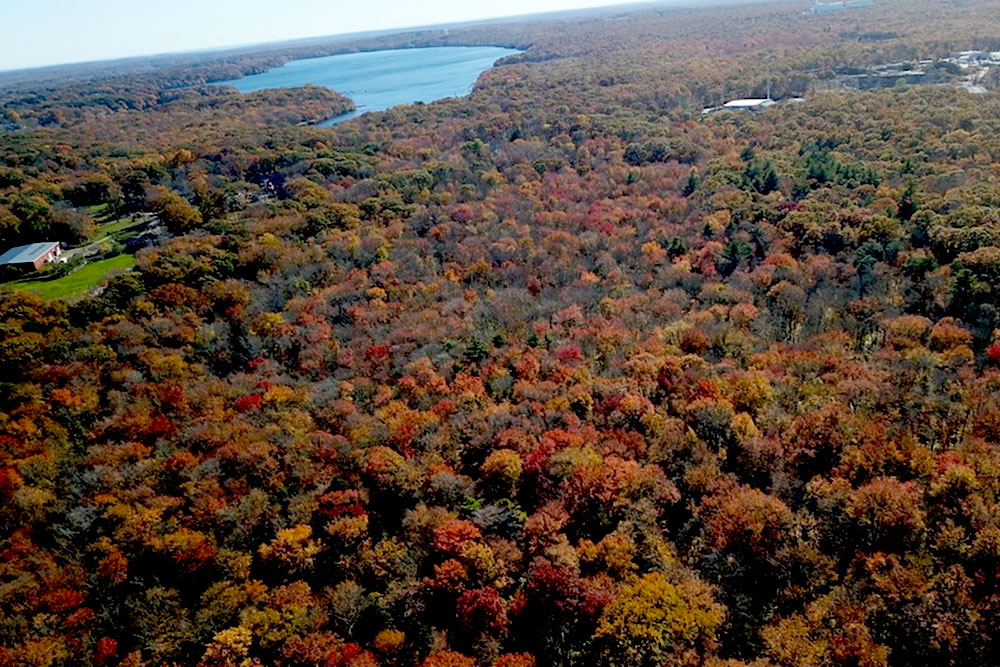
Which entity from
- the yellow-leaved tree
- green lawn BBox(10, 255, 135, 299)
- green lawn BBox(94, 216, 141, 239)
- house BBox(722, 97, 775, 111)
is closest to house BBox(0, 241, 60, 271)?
green lawn BBox(10, 255, 135, 299)

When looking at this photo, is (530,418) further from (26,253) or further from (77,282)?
(26,253)

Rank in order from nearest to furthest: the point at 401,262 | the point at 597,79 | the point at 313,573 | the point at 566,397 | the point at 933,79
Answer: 1. the point at 313,573
2. the point at 566,397
3. the point at 401,262
4. the point at 933,79
5. the point at 597,79

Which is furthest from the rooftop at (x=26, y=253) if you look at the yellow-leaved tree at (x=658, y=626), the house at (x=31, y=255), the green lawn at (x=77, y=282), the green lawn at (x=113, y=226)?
the yellow-leaved tree at (x=658, y=626)

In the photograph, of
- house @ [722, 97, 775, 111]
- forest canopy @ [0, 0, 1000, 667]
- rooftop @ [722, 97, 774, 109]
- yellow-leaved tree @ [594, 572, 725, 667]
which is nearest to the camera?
yellow-leaved tree @ [594, 572, 725, 667]

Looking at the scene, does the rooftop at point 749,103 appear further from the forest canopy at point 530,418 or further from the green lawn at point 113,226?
the green lawn at point 113,226

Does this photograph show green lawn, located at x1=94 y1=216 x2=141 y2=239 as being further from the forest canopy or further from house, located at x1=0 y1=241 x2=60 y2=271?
house, located at x1=0 y1=241 x2=60 y2=271

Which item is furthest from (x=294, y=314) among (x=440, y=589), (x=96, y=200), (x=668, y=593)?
(x=96, y=200)

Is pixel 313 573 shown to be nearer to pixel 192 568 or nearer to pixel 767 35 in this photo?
pixel 192 568
